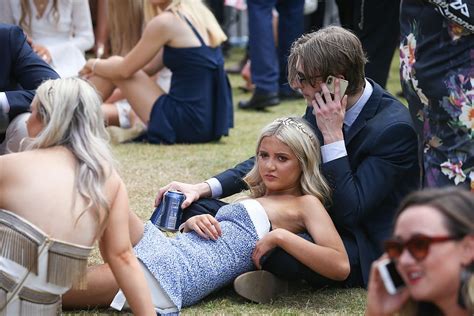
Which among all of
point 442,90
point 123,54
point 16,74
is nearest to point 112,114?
point 123,54

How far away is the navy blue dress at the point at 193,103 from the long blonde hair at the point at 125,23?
49 centimetres

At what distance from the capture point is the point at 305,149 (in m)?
3.47

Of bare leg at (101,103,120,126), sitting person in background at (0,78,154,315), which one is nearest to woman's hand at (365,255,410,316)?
sitting person in background at (0,78,154,315)

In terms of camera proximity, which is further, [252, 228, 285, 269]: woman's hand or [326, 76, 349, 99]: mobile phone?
[326, 76, 349, 99]: mobile phone

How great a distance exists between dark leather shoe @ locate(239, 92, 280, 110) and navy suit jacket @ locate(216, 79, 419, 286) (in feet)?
14.1

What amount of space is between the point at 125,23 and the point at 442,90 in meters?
3.76

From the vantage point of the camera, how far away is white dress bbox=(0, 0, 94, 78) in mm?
6816

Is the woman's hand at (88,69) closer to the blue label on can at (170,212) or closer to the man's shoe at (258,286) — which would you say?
the blue label on can at (170,212)

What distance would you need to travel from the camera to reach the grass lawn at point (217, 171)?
339 centimetres

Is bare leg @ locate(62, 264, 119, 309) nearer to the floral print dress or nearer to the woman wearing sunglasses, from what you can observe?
the floral print dress

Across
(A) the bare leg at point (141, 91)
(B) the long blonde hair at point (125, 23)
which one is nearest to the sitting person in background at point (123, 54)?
(B) the long blonde hair at point (125, 23)

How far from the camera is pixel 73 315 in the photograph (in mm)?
3238

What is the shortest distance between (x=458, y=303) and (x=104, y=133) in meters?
1.30

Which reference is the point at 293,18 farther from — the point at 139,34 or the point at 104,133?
the point at 104,133
